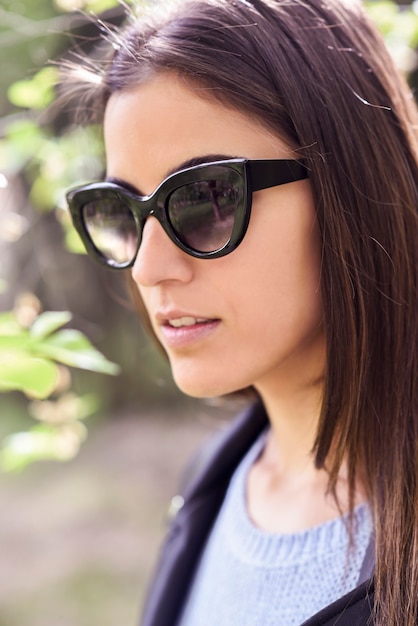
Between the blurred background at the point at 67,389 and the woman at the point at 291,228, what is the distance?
0.26 m

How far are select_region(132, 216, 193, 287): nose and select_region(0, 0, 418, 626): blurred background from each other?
0.24m

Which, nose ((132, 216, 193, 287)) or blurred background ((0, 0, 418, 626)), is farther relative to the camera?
blurred background ((0, 0, 418, 626))

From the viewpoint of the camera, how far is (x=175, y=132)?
1.06 m

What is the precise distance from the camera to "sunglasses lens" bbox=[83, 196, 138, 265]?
1226 mm

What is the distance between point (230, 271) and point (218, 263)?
2cm

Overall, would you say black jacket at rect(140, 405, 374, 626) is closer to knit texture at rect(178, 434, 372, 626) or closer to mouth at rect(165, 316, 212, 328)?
knit texture at rect(178, 434, 372, 626)

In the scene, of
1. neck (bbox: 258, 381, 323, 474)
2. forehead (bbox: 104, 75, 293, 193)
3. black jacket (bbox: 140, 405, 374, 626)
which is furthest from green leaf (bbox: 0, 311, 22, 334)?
black jacket (bbox: 140, 405, 374, 626)

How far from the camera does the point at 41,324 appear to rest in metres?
1.27

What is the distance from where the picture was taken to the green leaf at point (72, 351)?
127 cm

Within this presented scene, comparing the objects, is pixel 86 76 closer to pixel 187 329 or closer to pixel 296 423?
pixel 187 329

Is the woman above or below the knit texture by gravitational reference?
above

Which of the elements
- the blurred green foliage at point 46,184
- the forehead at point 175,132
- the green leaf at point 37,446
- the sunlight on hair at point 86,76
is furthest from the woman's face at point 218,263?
the green leaf at point 37,446

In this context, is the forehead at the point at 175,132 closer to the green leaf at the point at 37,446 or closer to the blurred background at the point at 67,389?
the blurred background at the point at 67,389

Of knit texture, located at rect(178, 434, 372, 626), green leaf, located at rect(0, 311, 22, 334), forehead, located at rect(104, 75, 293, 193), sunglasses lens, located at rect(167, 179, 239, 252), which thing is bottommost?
knit texture, located at rect(178, 434, 372, 626)
